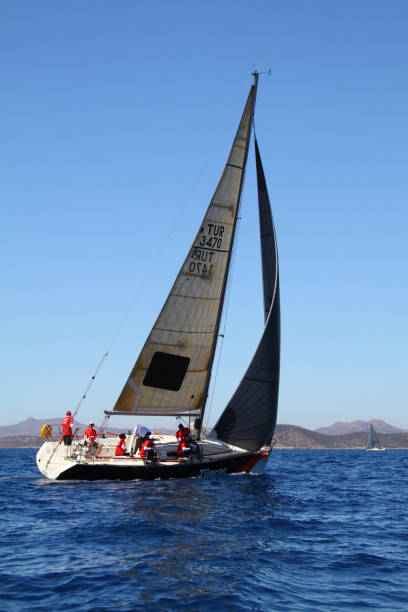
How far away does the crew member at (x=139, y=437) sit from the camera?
23266mm

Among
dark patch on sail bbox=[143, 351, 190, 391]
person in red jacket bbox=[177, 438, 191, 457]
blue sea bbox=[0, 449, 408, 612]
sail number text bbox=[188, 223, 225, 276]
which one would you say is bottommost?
blue sea bbox=[0, 449, 408, 612]

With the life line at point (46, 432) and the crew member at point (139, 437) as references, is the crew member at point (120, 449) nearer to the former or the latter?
the crew member at point (139, 437)

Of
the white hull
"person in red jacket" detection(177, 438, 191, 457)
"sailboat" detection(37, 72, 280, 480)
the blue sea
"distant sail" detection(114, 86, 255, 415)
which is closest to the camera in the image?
the blue sea

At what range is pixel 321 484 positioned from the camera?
2722 cm

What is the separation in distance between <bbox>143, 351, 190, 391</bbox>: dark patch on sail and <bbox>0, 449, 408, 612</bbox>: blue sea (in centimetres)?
477

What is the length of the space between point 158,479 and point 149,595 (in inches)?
519

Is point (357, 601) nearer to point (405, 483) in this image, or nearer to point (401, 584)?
point (401, 584)

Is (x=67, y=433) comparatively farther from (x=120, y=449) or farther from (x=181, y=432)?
(x=181, y=432)

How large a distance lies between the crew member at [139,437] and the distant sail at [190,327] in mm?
710

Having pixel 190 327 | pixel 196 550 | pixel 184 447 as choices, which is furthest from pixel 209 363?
pixel 196 550

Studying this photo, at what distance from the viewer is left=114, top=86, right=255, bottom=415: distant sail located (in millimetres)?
24219

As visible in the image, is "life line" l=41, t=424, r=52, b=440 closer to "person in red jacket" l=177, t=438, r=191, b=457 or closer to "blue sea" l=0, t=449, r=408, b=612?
"blue sea" l=0, t=449, r=408, b=612

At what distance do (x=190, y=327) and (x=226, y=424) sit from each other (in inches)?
165

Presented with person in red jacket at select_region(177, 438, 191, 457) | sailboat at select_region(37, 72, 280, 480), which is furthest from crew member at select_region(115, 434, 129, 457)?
person in red jacket at select_region(177, 438, 191, 457)
